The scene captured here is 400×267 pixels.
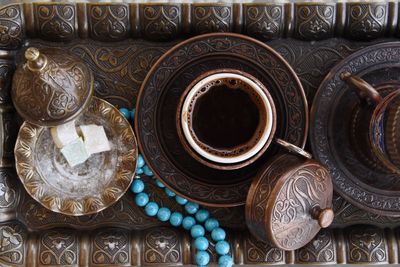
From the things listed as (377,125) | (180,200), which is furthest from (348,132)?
(180,200)

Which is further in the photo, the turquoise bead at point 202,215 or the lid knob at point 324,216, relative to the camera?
the turquoise bead at point 202,215

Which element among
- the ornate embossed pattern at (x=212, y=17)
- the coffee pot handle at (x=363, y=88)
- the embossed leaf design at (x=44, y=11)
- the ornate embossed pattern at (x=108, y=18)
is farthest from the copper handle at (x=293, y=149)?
the embossed leaf design at (x=44, y=11)

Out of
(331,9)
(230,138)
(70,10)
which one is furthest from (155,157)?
(331,9)

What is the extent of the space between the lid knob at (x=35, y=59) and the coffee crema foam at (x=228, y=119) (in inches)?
9.4

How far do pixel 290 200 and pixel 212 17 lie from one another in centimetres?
34

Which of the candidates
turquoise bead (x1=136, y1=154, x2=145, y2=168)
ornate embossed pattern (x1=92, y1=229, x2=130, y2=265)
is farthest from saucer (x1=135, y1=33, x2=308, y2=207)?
ornate embossed pattern (x1=92, y1=229, x2=130, y2=265)

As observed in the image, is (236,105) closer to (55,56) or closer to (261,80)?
(261,80)

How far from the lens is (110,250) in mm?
853

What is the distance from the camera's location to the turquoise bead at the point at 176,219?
86cm

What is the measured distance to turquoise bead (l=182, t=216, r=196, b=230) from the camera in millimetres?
864

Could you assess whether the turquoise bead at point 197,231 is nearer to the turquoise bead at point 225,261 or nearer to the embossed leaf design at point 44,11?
the turquoise bead at point 225,261

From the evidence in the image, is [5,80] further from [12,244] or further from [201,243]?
[201,243]

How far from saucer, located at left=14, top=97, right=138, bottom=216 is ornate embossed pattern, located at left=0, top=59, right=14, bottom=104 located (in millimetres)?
57

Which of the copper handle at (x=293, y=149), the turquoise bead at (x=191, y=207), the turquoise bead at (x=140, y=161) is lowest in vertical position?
the turquoise bead at (x=191, y=207)
